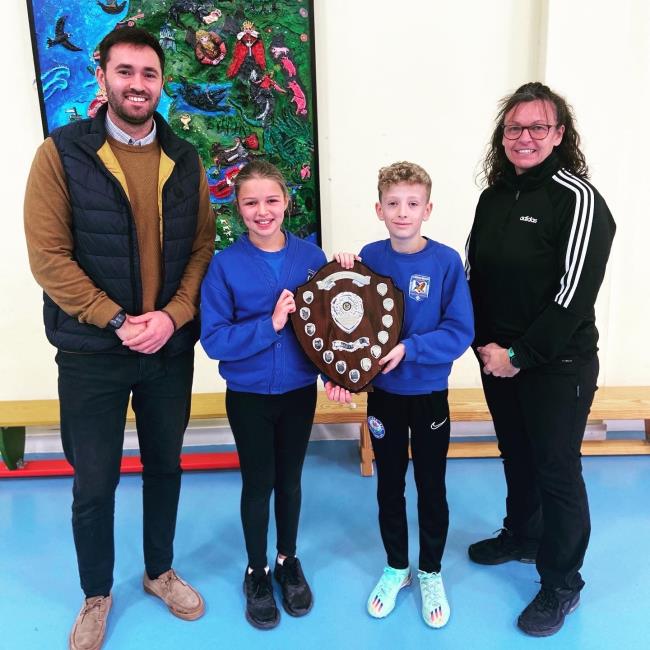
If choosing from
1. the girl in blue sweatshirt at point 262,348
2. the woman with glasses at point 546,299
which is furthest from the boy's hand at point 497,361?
the girl in blue sweatshirt at point 262,348

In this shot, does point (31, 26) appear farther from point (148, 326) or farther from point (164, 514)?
point (164, 514)

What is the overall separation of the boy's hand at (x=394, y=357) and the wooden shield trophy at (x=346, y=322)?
3 centimetres

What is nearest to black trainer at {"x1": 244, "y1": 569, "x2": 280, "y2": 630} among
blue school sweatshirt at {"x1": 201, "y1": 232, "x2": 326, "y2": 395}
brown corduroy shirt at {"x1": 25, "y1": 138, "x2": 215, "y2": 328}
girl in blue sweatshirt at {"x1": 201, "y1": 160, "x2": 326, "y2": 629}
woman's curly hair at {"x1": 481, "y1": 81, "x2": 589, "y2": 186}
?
girl in blue sweatshirt at {"x1": 201, "y1": 160, "x2": 326, "y2": 629}

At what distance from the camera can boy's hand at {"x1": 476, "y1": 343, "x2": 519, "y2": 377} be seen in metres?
1.93

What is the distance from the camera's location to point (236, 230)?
3.36 m

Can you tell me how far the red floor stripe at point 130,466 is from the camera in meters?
3.24

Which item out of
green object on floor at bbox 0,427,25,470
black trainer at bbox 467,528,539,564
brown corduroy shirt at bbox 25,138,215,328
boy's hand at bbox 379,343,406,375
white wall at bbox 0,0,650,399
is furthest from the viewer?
green object on floor at bbox 0,427,25,470

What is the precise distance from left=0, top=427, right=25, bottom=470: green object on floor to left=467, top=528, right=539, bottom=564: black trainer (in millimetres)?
2576

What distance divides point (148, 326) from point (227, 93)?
1.85 metres

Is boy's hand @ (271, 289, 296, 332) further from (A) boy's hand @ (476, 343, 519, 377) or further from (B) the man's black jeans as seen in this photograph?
(A) boy's hand @ (476, 343, 519, 377)

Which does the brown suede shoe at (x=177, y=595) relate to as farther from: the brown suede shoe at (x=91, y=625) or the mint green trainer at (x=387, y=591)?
the mint green trainer at (x=387, y=591)

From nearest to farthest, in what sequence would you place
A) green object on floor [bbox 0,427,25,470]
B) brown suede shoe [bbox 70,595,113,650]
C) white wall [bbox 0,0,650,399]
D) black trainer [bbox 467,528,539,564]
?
brown suede shoe [bbox 70,595,113,650]
black trainer [bbox 467,528,539,564]
white wall [bbox 0,0,650,399]
green object on floor [bbox 0,427,25,470]

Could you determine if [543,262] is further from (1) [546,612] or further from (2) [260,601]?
(2) [260,601]

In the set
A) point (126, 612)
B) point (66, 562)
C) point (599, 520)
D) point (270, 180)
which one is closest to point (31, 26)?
point (270, 180)
